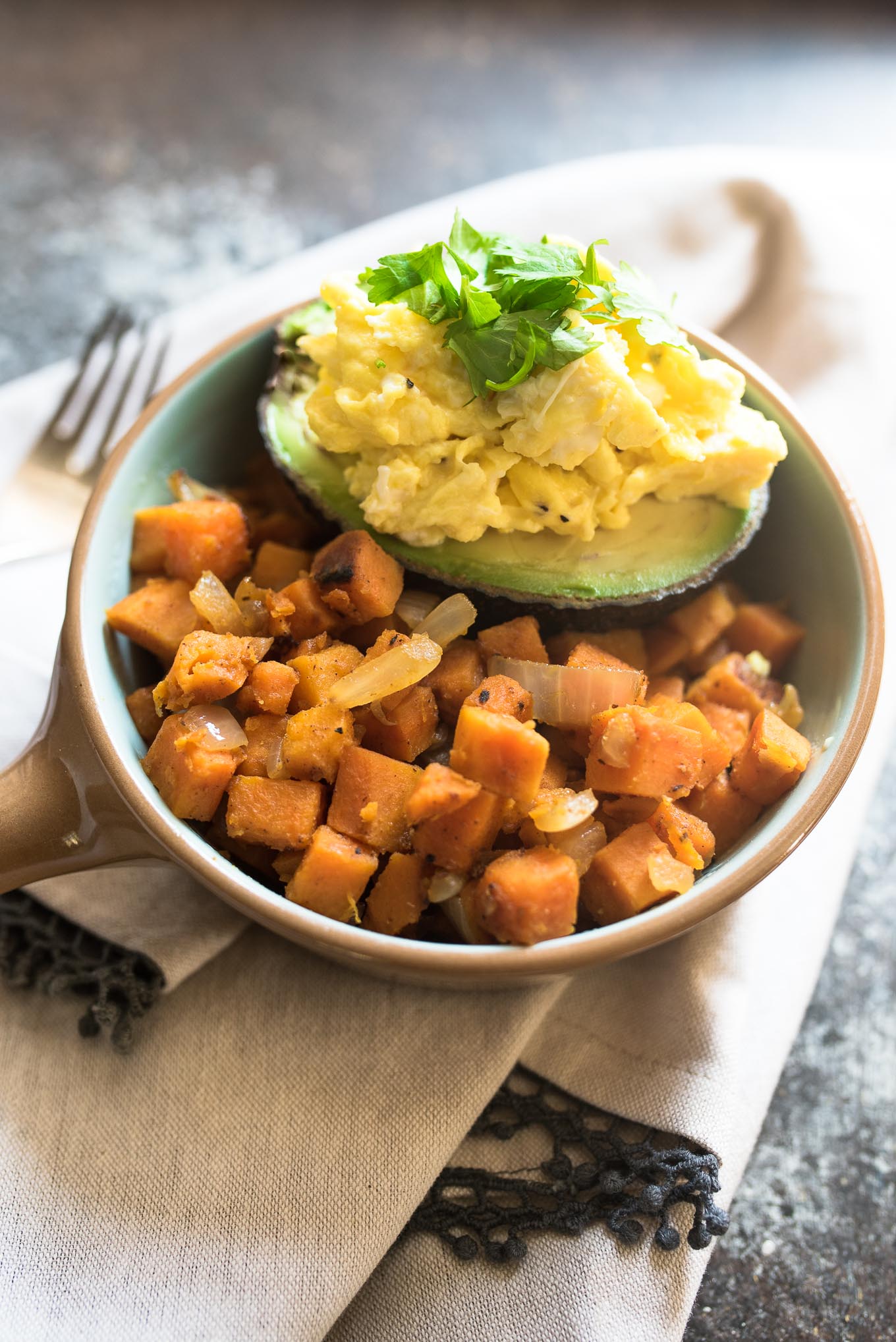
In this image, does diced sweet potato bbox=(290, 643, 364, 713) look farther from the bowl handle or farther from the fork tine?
the fork tine

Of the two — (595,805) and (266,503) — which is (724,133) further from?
(595,805)

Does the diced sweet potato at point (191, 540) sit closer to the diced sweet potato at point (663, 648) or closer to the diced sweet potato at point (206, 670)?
the diced sweet potato at point (206, 670)

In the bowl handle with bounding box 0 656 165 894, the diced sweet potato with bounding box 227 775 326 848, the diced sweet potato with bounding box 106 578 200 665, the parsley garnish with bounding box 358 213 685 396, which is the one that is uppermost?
the parsley garnish with bounding box 358 213 685 396

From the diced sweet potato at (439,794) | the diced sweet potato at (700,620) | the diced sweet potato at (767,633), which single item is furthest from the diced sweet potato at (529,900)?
Answer: the diced sweet potato at (767,633)

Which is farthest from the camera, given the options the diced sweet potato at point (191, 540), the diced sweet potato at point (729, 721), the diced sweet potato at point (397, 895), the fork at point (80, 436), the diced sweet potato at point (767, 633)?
the fork at point (80, 436)

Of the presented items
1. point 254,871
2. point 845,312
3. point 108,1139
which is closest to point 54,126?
point 845,312

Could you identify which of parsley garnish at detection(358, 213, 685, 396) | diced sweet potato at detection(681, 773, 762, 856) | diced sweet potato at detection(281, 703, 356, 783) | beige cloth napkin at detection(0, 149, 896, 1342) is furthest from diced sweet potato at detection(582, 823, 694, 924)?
parsley garnish at detection(358, 213, 685, 396)
